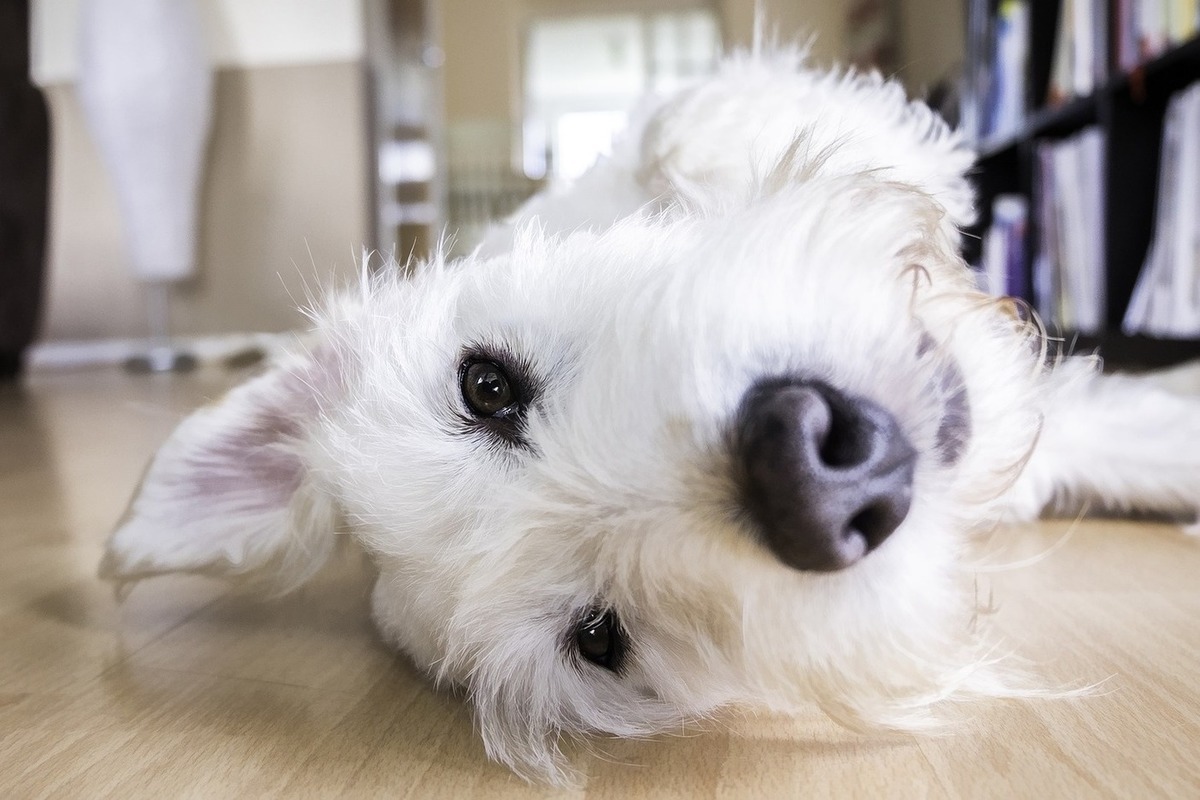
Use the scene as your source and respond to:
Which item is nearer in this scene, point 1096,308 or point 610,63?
point 1096,308

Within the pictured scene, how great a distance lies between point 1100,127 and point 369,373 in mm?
2611

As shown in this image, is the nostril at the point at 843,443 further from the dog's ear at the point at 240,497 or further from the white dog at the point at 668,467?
the dog's ear at the point at 240,497

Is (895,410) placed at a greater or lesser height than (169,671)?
greater

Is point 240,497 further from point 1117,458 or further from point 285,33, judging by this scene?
point 285,33

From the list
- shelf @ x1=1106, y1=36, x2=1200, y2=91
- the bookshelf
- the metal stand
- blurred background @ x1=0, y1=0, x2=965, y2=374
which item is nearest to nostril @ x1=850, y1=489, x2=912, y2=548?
the bookshelf

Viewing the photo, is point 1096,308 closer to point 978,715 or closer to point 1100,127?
point 1100,127

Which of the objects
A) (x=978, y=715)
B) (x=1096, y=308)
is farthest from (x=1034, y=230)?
(x=978, y=715)

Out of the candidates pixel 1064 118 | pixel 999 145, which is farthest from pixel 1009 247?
pixel 1064 118

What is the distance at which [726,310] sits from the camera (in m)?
0.77

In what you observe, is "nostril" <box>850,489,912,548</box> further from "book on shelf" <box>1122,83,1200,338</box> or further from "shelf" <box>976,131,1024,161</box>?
"shelf" <box>976,131,1024,161</box>

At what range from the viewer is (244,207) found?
5016mm

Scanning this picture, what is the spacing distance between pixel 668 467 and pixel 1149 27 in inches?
94.1

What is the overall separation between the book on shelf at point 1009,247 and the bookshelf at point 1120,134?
165 millimetres

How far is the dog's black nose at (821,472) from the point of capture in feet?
2.15
